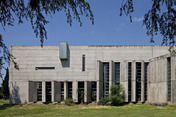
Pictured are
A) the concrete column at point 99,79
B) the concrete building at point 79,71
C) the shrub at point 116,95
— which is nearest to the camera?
the shrub at point 116,95

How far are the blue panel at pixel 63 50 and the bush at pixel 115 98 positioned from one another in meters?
12.1

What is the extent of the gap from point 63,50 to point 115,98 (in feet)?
48.7

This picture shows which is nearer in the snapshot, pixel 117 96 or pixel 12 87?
pixel 117 96

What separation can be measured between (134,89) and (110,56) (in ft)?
28.6

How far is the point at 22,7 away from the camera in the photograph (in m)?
6.41

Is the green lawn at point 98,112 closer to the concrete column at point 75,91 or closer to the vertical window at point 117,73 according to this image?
the concrete column at point 75,91

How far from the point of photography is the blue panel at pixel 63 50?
3678 centimetres

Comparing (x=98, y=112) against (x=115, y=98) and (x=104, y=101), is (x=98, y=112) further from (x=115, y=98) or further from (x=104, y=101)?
(x=104, y=101)

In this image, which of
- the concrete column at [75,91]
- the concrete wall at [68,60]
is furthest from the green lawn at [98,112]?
the concrete wall at [68,60]

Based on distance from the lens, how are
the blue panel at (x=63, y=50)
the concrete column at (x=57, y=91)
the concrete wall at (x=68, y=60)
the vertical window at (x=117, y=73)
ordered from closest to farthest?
the concrete column at (x=57, y=91) → the blue panel at (x=63, y=50) → the concrete wall at (x=68, y=60) → the vertical window at (x=117, y=73)

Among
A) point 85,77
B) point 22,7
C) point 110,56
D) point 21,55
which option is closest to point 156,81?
point 110,56

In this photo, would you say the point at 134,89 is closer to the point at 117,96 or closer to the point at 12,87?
Answer: the point at 117,96

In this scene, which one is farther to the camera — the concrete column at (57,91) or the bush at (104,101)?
the concrete column at (57,91)

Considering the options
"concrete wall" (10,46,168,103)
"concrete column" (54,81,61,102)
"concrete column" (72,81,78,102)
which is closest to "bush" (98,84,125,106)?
"concrete wall" (10,46,168,103)
